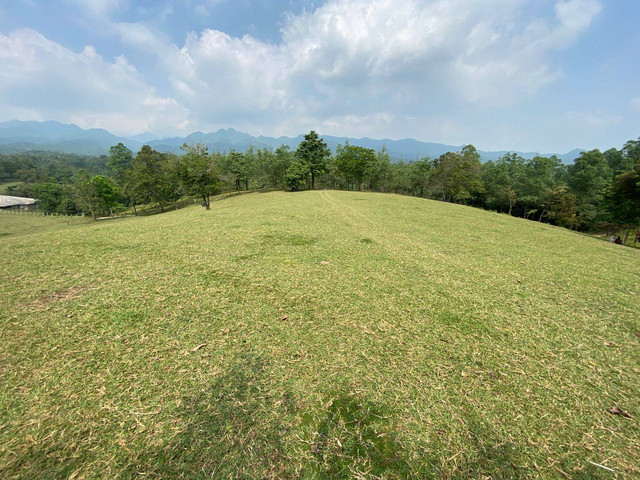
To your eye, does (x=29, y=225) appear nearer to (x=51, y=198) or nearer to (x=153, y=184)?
(x=153, y=184)

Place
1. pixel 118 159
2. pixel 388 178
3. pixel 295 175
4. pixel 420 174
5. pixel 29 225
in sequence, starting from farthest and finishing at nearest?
pixel 118 159, pixel 388 178, pixel 420 174, pixel 295 175, pixel 29 225

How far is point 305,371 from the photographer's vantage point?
9.71ft

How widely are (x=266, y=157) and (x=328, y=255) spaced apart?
43.3 m

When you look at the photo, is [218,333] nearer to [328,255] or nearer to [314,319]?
[314,319]

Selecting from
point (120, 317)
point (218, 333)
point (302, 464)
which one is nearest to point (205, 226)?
point (120, 317)

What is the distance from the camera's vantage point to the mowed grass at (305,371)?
6.84 feet

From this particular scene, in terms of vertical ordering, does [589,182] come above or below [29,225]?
above

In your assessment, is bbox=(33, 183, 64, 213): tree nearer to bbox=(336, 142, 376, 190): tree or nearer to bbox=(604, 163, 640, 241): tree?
bbox=(336, 142, 376, 190): tree

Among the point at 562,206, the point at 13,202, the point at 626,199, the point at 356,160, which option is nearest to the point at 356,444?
the point at 626,199

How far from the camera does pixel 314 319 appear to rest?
4.01 m

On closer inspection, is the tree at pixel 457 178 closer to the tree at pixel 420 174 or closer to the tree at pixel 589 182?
the tree at pixel 420 174

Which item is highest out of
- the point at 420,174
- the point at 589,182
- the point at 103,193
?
the point at 420,174

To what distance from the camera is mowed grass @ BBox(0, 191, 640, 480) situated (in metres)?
2.09

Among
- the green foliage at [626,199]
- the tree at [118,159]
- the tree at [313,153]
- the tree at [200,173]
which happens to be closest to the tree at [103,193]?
the tree at [200,173]
